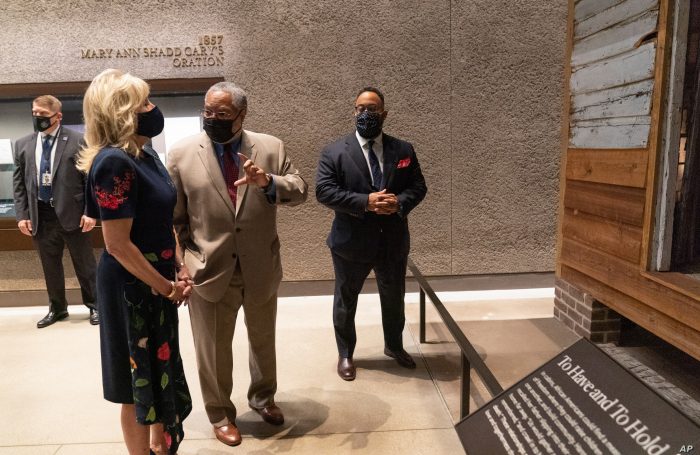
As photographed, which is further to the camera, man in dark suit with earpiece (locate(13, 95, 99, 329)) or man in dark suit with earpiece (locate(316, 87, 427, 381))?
man in dark suit with earpiece (locate(13, 95, 99, 329))

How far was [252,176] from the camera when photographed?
7.36 feet

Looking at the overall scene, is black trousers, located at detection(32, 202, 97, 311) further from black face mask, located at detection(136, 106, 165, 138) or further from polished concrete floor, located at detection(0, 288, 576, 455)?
black face mask, located at detection(136, 106, 165, 138)

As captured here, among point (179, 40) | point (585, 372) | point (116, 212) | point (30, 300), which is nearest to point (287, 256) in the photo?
point (179, 40)

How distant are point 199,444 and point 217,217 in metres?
1.16

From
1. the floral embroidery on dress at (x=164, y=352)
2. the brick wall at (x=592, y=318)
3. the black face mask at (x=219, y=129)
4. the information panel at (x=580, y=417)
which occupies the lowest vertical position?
the brick wall at (x=592, y=318)

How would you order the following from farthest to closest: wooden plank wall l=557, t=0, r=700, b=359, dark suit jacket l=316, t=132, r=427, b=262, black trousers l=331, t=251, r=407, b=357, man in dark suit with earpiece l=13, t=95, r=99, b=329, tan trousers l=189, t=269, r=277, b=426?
man in dark suit with earpiece l=13, t=95, r=99, b=329, black trousers l=331, t=251, r=407, b=357, dark suit jacket l=316, t=132, r=427, b=262, wooden plank wall l=557, t=0, r=700, b=359, tan trousers l=189, t=269, r=277, b=426

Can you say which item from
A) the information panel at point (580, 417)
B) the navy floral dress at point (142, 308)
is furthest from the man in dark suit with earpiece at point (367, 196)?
the information panel at point (580, 417)

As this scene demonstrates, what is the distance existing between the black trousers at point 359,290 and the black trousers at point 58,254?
2.37 meters

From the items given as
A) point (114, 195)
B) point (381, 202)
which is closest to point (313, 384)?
point (381, 202)

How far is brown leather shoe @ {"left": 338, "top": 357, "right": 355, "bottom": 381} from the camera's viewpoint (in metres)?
3.25

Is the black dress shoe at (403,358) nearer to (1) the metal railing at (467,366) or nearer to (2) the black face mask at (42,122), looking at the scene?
(1) the metal railing at (467,366)

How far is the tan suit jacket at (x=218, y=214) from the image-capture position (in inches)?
92.6

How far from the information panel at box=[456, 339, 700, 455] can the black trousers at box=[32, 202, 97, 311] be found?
385 centimetres

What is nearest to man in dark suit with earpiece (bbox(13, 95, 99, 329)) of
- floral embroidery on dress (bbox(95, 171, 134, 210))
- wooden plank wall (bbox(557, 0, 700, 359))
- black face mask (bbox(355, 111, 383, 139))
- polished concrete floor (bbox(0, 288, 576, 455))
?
polished concrete floor (bbox(0, 288, 576, 455))
